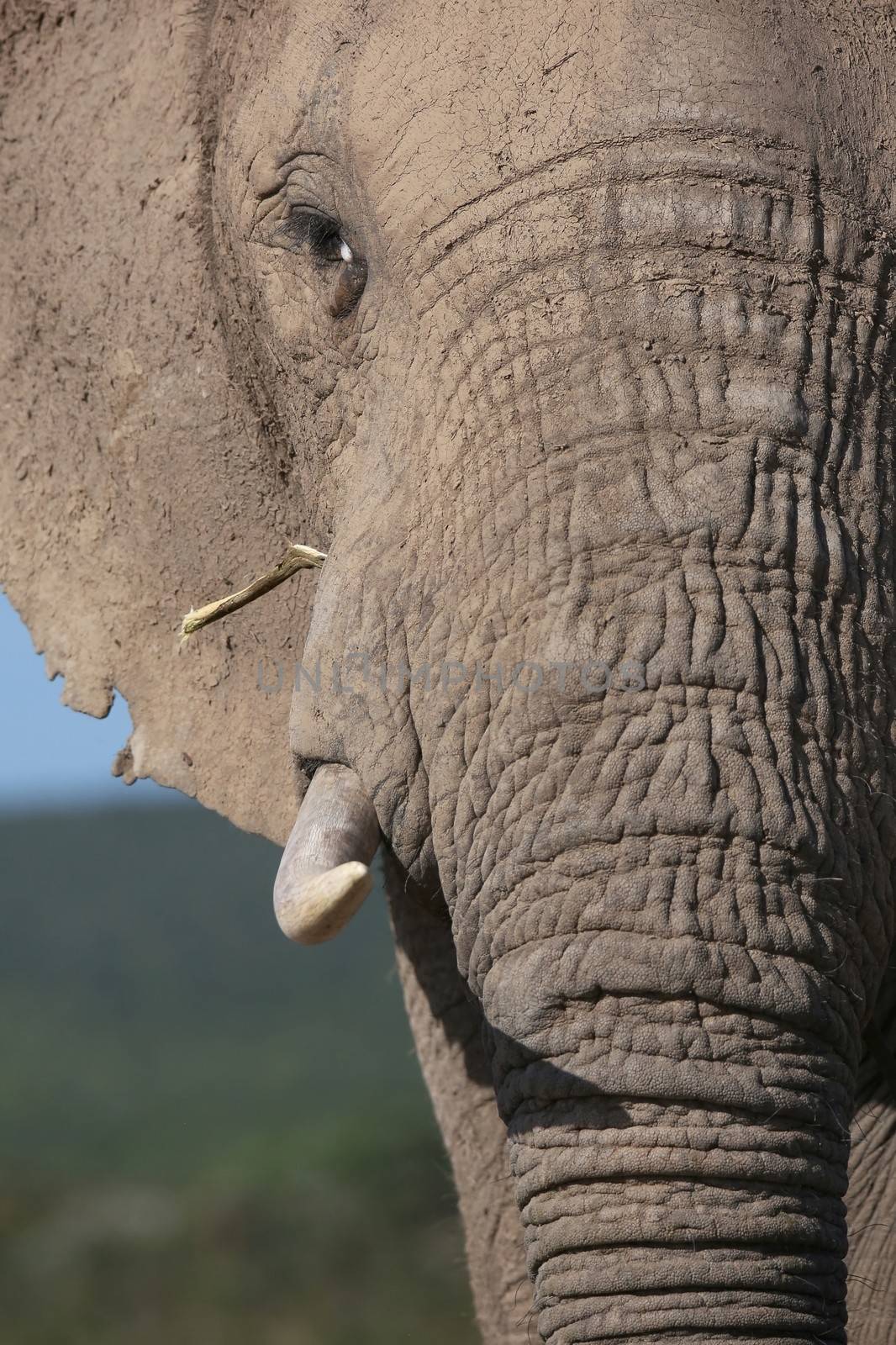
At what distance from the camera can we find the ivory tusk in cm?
221

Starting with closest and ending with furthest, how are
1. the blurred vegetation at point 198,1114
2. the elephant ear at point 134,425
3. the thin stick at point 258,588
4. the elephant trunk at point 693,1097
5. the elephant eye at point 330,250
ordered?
the elephant trunk at point 693,1097 < the elephant eye at point 330,250 < the thin stick at point 258,588 < the elephant ear at point 134,425 < the blurred vegetation at point 198,1114

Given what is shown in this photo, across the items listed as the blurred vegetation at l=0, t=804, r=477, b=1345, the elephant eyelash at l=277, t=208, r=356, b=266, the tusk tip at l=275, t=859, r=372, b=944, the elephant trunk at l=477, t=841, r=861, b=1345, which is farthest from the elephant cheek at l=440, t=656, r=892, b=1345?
the blurred vegetation at l=0, t=804, r=477, b=1345

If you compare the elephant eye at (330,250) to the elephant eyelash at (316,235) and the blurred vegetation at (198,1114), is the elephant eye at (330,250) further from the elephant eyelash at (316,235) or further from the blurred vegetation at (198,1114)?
Result: the blurred vegetation at (198,1114)

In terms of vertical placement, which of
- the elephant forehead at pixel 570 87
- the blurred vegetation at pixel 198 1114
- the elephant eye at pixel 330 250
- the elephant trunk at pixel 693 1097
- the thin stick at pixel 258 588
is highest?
the elephant forehead at pixel 570 87

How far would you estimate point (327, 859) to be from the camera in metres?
2.41

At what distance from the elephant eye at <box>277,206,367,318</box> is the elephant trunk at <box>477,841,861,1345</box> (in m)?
0.89

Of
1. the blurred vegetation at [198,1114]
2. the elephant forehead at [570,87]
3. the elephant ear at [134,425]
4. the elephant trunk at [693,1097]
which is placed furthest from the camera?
the blurred vegetation at [198,1114]

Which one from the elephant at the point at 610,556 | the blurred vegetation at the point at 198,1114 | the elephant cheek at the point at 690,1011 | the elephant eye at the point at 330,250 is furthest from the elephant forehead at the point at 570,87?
the blurred vegetation at the point at 198,1114

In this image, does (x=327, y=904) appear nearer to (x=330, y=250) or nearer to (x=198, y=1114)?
(x=330, y=250)

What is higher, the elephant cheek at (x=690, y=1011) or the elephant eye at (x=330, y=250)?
the elephant eye at (x=330, y=250)

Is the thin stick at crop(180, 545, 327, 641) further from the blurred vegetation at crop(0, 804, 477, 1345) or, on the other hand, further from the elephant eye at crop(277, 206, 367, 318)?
the blurred vegetation at crop(0, 804, 477, 1345)

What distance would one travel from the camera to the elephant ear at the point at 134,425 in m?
3.03

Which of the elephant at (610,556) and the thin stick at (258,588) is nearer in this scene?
the elephant at (610,556)

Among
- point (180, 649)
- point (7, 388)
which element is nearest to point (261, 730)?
point (180, 649)
